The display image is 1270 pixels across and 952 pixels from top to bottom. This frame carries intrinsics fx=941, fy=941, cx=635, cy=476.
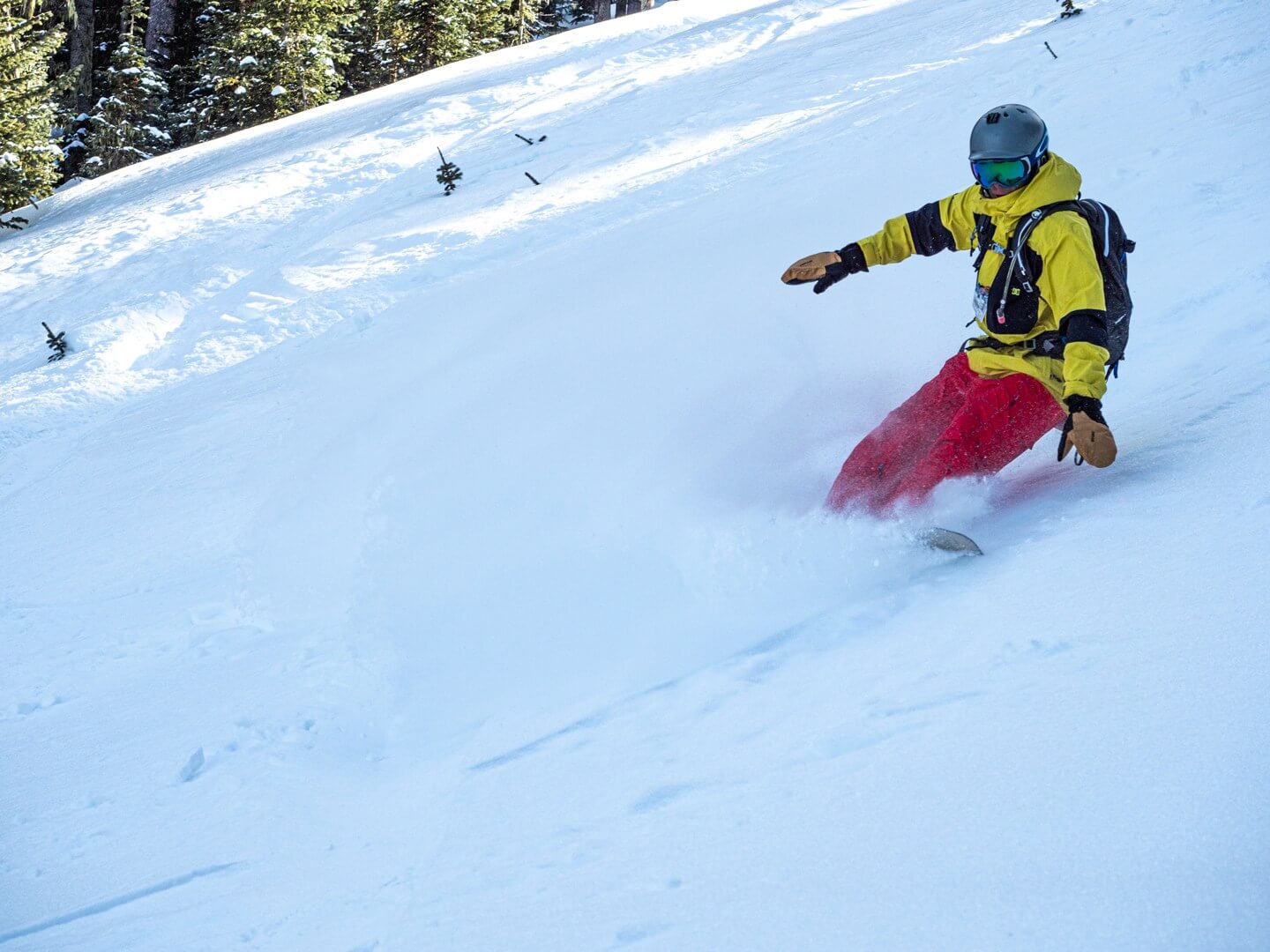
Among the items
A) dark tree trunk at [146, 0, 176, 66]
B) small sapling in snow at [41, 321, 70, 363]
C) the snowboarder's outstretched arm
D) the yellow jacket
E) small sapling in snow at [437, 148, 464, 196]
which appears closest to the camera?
the yellow jacket

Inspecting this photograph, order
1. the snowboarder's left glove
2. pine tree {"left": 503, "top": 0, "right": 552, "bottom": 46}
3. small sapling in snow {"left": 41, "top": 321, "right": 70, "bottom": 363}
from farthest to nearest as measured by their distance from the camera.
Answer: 1. pine tree {"left": 503, "top": 0, "right": 552, "bottom": 46}
2. small sapling in snow {"left": 41, "top": 321, "right": 70, "bottom": 363}
3. the snowboarder's left glove

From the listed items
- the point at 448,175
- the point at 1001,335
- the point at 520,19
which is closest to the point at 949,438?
the point at 1001,335

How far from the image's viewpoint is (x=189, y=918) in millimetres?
2664

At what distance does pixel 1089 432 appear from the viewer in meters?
3.31

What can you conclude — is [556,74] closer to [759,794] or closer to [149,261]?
[149,261]

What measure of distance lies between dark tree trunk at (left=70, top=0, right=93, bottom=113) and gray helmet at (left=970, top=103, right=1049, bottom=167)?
22.1 meters

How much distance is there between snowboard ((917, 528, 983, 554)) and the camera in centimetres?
347

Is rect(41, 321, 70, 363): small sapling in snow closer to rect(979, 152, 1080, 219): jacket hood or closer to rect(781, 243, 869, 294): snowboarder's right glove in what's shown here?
rect(781, 243, 869, 294): snowboarder's right glove

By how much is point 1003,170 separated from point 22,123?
49.1 feet

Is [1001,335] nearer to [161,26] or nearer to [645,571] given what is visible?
Answer: [645,571]

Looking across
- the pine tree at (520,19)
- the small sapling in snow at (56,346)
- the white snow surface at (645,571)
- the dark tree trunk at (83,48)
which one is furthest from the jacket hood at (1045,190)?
the dark tree trunk at (83,48)

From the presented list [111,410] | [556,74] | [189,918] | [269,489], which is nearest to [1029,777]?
[189,918]

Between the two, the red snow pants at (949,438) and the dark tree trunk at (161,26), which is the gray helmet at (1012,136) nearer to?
the red snow pants at (949,438)

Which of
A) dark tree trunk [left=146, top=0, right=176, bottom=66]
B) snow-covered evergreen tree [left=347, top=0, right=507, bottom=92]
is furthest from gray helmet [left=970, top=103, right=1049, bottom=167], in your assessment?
dark tree trunk [left=146, top=0, right=176, bottom=66]
